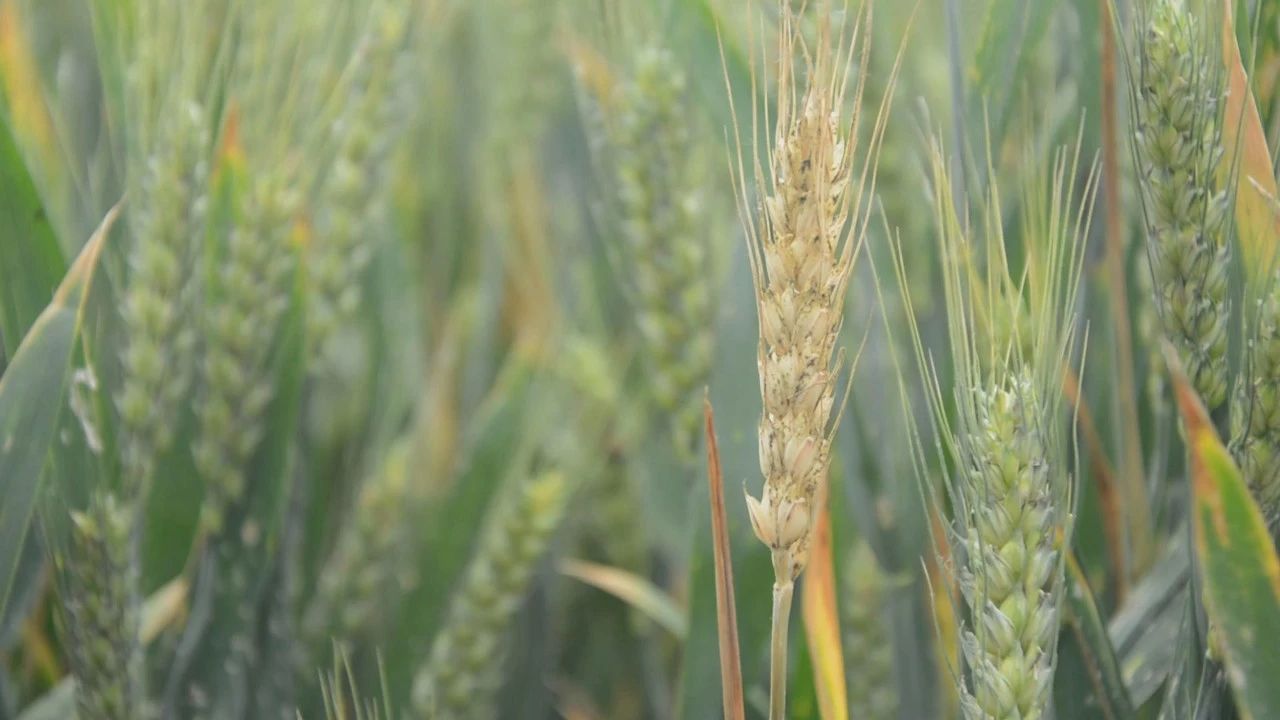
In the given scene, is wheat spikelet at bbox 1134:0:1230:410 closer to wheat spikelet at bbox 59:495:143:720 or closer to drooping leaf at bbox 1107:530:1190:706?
drooping leaf at bbox 1107:530:1190:706

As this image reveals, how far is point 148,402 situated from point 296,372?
13cm

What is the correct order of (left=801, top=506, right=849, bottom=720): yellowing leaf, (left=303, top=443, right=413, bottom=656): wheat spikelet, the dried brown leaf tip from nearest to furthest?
1. the dried brown leaf tip
2. (left=801, top=506, right=849, bottom=720): yellowing leaf
3. (left=303, top=443, right=413, bottom=656): wheat spikelet

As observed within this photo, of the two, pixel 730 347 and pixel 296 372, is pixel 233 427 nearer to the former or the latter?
pixel 296 372

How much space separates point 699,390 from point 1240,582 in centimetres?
35

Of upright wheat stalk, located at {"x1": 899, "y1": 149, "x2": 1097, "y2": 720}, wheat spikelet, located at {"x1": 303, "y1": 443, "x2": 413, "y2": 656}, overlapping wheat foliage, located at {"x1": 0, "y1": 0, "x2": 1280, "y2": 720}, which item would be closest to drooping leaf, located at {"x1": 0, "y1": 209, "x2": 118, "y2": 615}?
overlapping wheat foliage, located at {"x1": 0, "y1": 0, "x2": 1280, "y2": 720}

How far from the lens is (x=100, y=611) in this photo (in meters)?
0.59

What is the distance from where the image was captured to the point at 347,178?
789 mm

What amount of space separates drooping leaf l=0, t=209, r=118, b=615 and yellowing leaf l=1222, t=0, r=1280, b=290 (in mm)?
532

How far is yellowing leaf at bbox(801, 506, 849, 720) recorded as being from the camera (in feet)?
1.76

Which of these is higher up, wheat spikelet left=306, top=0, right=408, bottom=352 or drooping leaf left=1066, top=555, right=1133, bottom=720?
wheat spikelet left=306, top=0, right=408, bottom=352

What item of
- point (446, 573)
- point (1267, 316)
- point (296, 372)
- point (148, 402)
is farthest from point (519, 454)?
point (1267, 316)

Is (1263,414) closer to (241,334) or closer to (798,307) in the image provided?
(798,307)

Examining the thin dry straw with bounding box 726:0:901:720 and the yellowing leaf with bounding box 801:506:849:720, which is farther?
the yellowing leaf with bounding box 801:506:849:720

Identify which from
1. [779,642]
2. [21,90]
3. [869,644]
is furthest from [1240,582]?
[21,90]
